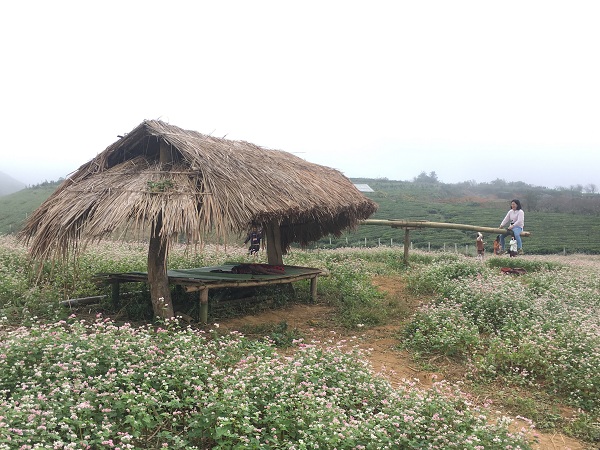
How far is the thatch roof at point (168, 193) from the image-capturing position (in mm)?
5531

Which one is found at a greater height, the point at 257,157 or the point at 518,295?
the point at 257,157

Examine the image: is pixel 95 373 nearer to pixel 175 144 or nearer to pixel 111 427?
pixel 111 427

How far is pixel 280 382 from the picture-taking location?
3703 mm

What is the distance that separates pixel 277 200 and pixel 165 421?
364 centimetres

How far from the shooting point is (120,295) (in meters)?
7.29

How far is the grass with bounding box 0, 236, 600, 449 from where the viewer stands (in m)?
3.08

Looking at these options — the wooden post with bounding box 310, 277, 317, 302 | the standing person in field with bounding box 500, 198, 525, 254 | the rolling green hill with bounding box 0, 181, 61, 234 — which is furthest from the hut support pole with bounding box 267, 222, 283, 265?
the rolling green hill with bounding box 0, 181, 61, 234

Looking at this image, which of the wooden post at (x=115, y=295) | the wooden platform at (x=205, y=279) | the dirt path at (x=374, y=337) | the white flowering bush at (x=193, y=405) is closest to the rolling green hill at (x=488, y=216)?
the dirt path at (x=374, y=337)

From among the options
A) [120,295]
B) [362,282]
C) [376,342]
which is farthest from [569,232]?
[120,295]

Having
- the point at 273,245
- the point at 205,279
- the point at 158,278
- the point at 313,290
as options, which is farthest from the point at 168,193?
the point at 313,290

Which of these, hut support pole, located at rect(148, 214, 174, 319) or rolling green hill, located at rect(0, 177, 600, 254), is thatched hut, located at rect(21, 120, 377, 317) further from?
rolling green hill, located at rect(0, 177, 600, 254)

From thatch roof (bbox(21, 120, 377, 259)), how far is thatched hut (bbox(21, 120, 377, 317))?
0.5 inches

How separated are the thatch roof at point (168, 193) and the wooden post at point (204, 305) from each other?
3.15 ft

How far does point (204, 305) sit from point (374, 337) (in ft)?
7.67
